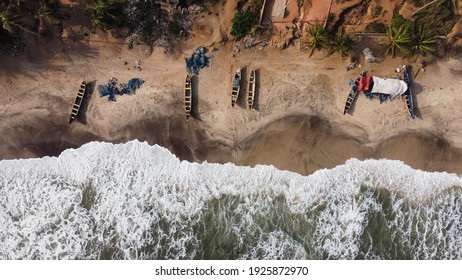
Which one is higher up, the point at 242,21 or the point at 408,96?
the point at 242,21

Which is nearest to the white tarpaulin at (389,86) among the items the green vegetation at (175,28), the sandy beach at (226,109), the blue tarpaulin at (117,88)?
the sandy beach at (226,109)

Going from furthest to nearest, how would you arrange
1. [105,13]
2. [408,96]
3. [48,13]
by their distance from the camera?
[408,96], [105,13], [48,13]

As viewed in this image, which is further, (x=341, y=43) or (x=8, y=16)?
(x=341, y=43)

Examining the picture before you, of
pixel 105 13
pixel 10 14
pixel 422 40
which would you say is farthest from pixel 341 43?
pixel 10 14

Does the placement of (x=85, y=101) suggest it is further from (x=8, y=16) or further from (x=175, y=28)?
(x=175, y=28)

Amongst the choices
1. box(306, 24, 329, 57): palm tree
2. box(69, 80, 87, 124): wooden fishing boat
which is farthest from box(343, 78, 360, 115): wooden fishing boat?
box(69, 80, 87, 124): wooden fishing boat

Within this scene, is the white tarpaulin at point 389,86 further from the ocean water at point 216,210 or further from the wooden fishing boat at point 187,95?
the wooden fishing boat at point 187,95
